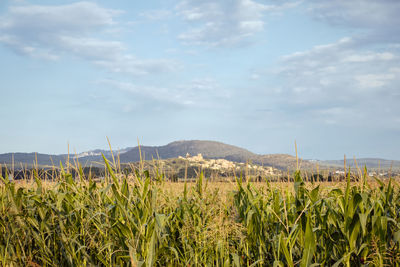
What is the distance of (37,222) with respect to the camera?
4.64 metres

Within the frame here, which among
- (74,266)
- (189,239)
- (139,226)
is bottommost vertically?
(74,266)

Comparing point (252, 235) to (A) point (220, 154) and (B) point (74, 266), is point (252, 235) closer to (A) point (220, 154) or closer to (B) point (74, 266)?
(B) point (74, 266)

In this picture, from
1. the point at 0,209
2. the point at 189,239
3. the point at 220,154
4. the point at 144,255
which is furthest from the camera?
the point at 220,154

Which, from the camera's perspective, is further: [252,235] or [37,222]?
[37,222]

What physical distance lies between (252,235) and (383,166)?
3812 mm

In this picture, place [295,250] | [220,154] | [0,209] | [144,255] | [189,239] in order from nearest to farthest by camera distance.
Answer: [144,255], [295,250], [189,239], [0,209], [220,154]

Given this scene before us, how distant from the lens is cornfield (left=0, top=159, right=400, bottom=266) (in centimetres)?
354

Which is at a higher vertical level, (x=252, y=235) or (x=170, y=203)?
(x=170, y=203)

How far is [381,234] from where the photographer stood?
Answer: 11.9ft

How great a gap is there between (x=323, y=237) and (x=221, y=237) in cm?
119

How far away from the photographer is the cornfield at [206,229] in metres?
3.54

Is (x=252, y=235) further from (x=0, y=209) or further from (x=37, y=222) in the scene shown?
(x=0, y=209)

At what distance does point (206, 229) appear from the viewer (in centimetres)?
410

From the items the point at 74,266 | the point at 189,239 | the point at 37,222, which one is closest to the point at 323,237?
the point at 189,239
